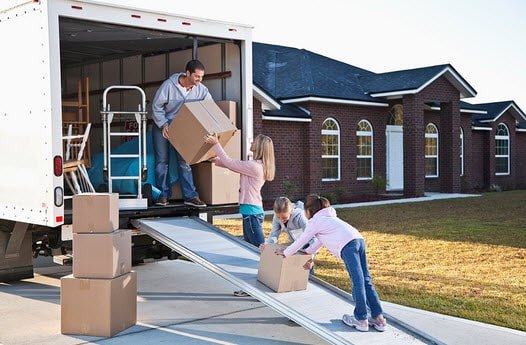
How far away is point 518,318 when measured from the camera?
709 centimetres

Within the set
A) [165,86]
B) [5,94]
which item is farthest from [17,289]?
[165,86]

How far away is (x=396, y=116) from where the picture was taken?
2680cm

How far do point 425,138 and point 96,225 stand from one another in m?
21.6

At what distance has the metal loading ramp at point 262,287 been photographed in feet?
18.3

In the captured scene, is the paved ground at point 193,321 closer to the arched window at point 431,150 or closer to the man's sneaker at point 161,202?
the man's sneaker at point 161,202

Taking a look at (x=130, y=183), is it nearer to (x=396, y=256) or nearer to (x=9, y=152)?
(x=9, y=152)

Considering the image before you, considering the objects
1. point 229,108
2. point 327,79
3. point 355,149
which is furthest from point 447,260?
point 327,79

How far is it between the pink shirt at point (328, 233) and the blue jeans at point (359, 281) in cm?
6

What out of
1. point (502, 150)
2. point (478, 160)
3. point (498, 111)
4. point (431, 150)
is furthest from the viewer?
point (502, 150)

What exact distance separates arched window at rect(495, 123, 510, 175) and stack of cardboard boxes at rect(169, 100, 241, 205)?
25437 mm

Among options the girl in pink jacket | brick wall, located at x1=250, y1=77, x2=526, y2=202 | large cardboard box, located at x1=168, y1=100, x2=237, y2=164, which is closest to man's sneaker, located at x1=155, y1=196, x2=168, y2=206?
large cardboard box, located at x1=168, y1=100, x2=237, y2=164

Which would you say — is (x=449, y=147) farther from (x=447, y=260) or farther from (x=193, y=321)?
(x=193, y=321)

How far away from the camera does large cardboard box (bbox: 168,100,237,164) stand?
757 centimetres

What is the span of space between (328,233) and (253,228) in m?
1.93
